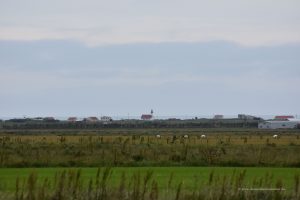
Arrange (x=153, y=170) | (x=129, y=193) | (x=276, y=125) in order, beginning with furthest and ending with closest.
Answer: (x=276, y=125), (x=153, y=170), (x=129, y=193)

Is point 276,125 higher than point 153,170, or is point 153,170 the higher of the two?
point 276,125

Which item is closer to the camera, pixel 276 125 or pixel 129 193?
pixel 129 193

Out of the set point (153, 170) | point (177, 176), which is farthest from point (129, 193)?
point (153, 170)

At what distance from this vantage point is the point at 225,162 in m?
36.1

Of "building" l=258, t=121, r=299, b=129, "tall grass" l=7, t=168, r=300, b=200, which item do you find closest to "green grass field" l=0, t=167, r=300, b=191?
"tall grass" l=7, t=168, r=300, b=200

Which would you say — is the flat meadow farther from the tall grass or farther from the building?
the building

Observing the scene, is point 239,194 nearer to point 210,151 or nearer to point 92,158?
point 92,158

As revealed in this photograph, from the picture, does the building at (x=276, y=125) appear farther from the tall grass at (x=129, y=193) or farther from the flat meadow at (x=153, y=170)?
the tall grass at (x=129, y=193)

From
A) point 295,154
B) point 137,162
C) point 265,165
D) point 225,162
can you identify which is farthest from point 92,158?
point 295,154

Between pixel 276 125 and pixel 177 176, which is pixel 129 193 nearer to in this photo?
pixel 177 176

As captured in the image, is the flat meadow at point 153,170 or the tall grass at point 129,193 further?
the flat meadow at point 153,170

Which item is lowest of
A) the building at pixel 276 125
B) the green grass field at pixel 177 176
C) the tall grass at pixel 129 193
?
the green grass field at pixel 177 176

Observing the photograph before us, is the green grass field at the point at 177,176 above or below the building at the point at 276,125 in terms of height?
below

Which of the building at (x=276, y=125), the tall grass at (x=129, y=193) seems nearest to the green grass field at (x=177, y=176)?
the tall grass at (x=129, y=193)
